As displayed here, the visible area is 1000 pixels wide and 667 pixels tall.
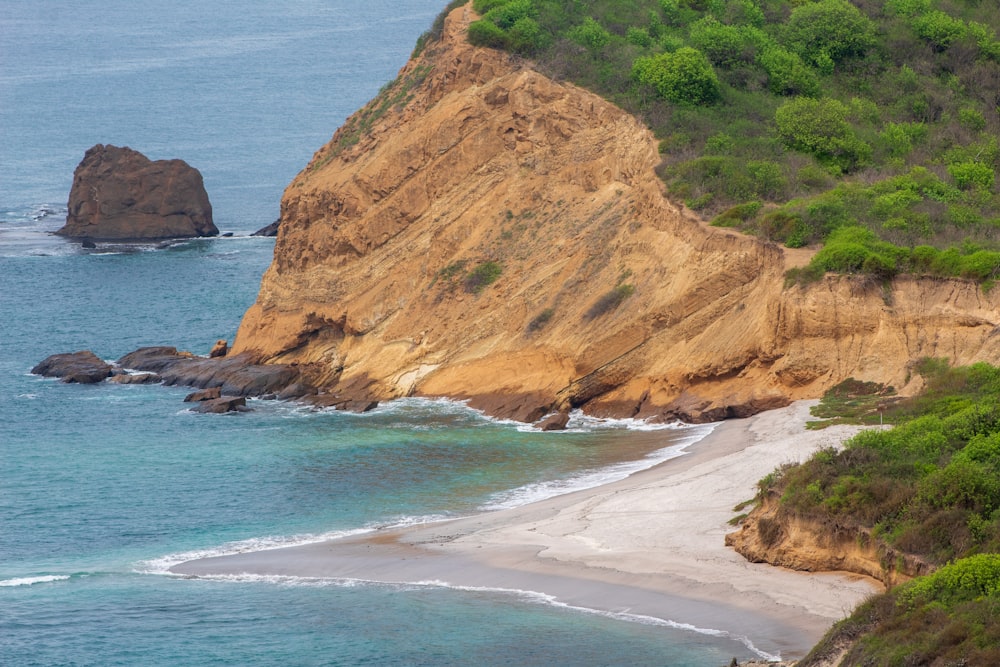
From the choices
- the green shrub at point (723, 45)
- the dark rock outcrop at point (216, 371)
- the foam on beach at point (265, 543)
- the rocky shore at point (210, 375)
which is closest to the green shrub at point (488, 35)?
the green shrub at point (723, 45)

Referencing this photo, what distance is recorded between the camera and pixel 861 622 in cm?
2656

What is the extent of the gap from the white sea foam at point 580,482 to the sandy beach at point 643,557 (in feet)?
2.26

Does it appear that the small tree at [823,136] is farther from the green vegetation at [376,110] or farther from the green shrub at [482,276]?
the green vegetation at [376,110]

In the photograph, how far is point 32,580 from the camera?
129ft

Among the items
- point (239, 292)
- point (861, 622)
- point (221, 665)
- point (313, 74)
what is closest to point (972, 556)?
point (861, 622)

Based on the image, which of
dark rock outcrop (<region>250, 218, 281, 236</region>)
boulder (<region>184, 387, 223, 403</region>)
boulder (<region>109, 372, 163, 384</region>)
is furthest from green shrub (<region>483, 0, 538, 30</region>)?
dark rock outcrop (<region>250, 218, 281, 236</region>)

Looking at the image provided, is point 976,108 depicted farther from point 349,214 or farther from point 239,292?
point 239,292

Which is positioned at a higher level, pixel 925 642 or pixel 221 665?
pixel 925 642

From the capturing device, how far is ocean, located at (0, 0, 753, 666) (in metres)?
33.5

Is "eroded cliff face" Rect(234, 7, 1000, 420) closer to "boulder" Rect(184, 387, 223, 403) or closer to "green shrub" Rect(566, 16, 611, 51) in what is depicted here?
"boulder" Rect(184, 387, 223, 403)

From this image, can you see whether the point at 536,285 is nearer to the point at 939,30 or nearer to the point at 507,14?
the point at 507,14

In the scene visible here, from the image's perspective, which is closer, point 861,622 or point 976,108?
point 861,622

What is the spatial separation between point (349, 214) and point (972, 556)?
38.0 metres

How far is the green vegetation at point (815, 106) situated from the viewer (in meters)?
52.1
